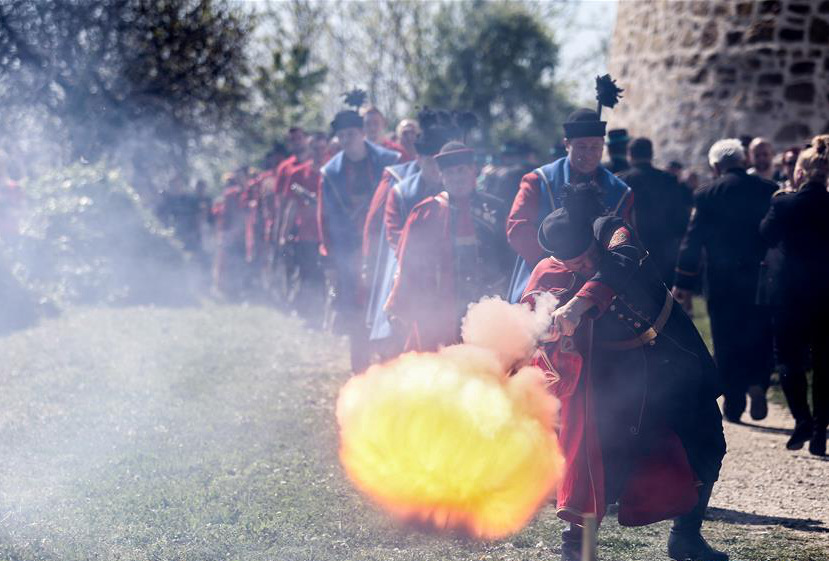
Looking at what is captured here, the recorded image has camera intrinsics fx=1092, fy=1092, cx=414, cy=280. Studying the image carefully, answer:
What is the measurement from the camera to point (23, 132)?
60.2ft

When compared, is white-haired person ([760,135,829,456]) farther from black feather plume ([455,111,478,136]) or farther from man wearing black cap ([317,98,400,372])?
man wearing black cap ([317,98,400,372])

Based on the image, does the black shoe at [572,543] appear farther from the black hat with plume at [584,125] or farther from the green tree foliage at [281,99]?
the green tree foliage at [281,99]

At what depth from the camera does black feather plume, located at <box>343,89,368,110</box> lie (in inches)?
437

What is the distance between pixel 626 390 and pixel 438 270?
8.61 feet

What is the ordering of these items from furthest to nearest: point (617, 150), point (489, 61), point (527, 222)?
point (489, 61)
point (617, 150)
point (527, 222)

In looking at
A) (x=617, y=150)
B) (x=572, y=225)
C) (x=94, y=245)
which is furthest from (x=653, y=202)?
(x=94, y=245)

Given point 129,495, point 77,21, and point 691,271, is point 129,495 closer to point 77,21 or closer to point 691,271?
point 691,271

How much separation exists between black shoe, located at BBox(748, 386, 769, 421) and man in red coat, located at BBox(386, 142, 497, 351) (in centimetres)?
286

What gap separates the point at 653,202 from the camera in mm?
9703

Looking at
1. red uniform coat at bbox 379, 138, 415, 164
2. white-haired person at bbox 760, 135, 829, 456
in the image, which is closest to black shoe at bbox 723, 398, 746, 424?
white-haired person at bbox 760, 135, 829, 456

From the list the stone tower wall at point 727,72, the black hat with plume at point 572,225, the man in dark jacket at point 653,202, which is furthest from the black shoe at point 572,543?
the stone tower wall at point 727,72

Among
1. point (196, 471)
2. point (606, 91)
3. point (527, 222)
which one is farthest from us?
point (606, 91)

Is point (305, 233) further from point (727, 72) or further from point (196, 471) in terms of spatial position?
point (727, 72)

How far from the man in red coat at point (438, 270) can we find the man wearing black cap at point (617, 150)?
9.95ft
